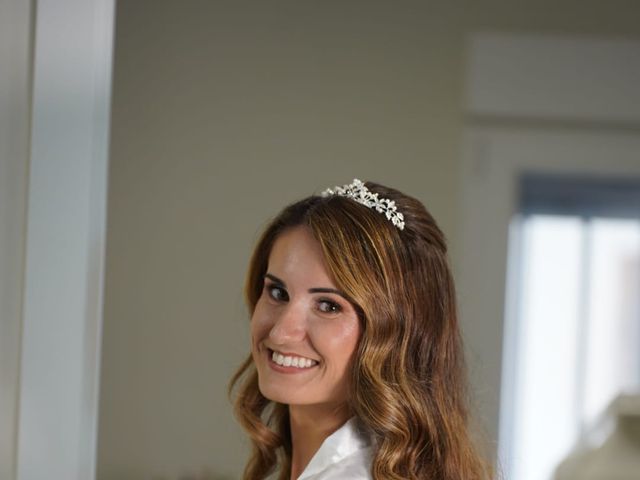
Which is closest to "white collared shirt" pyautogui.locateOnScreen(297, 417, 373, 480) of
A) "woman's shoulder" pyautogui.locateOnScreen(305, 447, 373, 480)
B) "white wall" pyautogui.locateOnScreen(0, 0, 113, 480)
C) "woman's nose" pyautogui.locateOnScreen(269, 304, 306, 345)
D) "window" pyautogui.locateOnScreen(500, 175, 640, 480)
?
"woman's shoulder" pyautogui.locateOnScreen(305, 447, 373, 480)

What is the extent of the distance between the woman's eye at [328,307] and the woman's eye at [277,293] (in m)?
0.07

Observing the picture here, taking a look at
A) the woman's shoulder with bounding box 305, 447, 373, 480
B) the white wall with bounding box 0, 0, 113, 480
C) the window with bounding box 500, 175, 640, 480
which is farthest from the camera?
the window with bounding box 500, 175, 640, 480

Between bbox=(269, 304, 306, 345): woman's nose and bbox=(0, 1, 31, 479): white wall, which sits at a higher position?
bbox=(0, 1, 31, 479): white wall

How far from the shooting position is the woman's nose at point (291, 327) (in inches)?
56.6

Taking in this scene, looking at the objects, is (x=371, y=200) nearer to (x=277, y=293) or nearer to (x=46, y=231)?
(x=277, y=293)

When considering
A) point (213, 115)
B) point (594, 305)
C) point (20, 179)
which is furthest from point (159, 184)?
point (20, 179)

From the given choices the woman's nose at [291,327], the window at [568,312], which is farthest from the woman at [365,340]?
the window at [568,312]

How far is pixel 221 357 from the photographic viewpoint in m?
3.24

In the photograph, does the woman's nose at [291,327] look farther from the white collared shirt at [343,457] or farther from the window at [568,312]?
the window at [568,312]

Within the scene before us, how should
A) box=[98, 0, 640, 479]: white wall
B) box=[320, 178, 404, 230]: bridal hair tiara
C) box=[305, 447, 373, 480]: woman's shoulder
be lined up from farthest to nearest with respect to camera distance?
1. box=[98, 0, 640, 479]: white wall
2. box=[320, 178, 404, 230]: bridal hair tiara
3. box=[305, 447, 373, 480]: woman's shoulder

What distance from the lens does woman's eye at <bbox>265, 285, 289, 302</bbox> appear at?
150 cm

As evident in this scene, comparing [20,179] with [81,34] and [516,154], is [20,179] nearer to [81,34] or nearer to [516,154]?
[81,34]

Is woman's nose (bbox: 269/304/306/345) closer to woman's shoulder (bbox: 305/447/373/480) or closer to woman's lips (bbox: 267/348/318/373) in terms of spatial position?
woman's lips (bbox: 267/348/318/373)

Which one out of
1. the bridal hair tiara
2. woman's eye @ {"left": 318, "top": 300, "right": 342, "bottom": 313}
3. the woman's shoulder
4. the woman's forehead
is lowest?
the woman's shoulder
